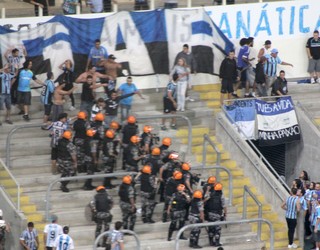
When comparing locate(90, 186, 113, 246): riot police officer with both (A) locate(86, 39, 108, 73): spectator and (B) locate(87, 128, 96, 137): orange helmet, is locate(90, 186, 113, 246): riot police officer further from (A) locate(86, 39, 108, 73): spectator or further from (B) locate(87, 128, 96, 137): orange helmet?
(A) locate(86, 39, 108, 73): spectator

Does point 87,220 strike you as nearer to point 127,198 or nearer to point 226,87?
point 127,198

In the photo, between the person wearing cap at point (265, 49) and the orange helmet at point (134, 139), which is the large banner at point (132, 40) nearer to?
the person wearing cap at point (265, 49)

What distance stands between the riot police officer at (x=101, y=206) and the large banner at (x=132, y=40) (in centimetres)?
561

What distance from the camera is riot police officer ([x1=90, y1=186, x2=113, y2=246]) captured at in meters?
34.9

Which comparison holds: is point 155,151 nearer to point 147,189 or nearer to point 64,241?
point 147,189

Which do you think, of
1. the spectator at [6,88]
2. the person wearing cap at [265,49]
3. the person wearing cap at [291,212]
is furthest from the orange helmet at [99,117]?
the person wearing cap at [265,49]

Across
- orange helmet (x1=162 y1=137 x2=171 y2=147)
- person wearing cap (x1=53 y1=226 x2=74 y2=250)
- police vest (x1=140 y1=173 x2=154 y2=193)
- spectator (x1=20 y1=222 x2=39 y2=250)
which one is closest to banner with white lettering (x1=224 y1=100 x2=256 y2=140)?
orange helmet (x1=162 y1=137 x2=171 y2=147)

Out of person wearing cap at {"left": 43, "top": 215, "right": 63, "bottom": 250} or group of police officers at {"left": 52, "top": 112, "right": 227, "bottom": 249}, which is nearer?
person wearing cap at {"left": 43, "top": 215, "right": 63, "bottom": 250}

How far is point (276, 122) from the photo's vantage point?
135 ft

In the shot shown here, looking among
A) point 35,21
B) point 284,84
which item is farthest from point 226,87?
point 35,21

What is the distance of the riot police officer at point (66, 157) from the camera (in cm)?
3647

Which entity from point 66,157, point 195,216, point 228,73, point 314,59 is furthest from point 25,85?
point 314,59

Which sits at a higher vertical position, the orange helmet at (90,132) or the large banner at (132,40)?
the large banner at (132,40)

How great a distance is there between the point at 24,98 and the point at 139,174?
4.04m
